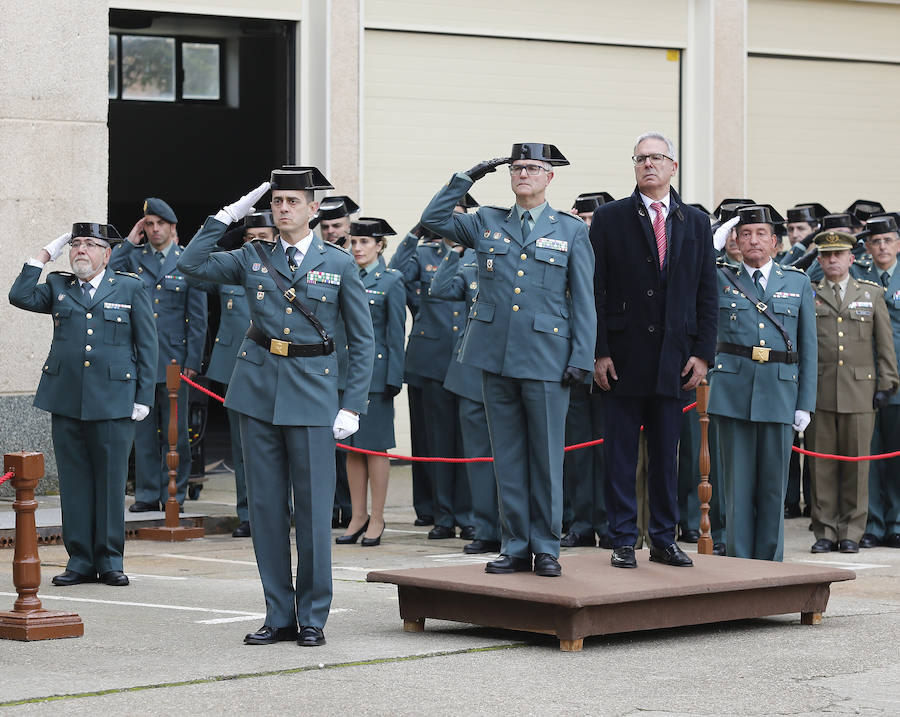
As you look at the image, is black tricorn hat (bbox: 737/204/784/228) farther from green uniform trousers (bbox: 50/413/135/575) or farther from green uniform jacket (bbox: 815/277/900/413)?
green uniform trousers (bbox: 50/413/135/575)

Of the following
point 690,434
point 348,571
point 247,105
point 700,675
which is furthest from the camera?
point 247,105

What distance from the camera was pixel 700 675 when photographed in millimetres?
6793

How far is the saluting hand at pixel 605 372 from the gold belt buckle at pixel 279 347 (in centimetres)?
151

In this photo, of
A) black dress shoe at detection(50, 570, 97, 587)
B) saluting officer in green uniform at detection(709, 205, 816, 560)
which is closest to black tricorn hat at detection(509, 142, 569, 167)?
saluting officer in green uniform at detection(709, 205, 816, 560)

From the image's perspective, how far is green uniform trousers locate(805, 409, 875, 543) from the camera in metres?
11.6

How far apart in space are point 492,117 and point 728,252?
5.76m

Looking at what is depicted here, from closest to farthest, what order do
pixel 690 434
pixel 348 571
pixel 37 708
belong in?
pixel 37 708, pixel 348 571, pixel 690 434

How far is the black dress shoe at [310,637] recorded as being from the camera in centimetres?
734

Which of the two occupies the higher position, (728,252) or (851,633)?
(728,252)

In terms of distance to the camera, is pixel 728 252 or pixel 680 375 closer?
pixel 680 375

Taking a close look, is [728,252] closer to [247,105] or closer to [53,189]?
[53,189]

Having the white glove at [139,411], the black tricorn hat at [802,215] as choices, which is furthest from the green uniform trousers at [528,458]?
the black tricorn hat at [802,215]

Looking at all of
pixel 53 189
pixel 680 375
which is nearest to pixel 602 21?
pixel 53 189

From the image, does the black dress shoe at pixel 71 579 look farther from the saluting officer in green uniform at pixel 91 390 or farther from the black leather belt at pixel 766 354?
the black leather belt at pixel 766 354
